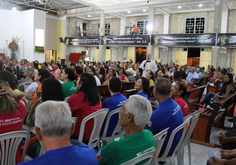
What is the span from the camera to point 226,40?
1070cm

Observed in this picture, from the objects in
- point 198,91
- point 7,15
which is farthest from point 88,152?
point 7,15

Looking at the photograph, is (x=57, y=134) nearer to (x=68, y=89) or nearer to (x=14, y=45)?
(x=68, y=89)

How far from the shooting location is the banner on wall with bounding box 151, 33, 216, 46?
1119cm

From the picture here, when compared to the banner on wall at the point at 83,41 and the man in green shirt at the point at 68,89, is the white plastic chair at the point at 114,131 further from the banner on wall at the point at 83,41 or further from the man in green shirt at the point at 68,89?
the banner on wall at the point at 83,41

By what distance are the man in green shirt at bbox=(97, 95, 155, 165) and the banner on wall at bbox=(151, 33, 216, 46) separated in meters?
11.1

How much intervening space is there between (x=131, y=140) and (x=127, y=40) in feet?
42.8

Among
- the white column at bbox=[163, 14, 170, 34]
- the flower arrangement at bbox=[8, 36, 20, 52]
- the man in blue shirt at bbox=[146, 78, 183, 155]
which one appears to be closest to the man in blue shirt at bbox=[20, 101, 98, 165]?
the man in blue shirt at bbox=[146, 78, 183, 155]

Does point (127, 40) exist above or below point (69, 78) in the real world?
above

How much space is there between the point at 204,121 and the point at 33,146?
9.79 ft

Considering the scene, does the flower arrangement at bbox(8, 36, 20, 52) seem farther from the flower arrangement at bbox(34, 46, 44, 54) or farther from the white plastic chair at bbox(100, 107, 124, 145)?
the white plastic chair at bbox(100, 107, 124, 145)

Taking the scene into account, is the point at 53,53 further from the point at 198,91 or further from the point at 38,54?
the point at 198,91

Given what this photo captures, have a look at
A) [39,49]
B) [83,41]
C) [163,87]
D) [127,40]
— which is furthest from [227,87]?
[39,49]

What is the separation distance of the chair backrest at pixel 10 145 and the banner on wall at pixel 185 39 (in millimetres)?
11499

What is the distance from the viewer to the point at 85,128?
8.00ft
